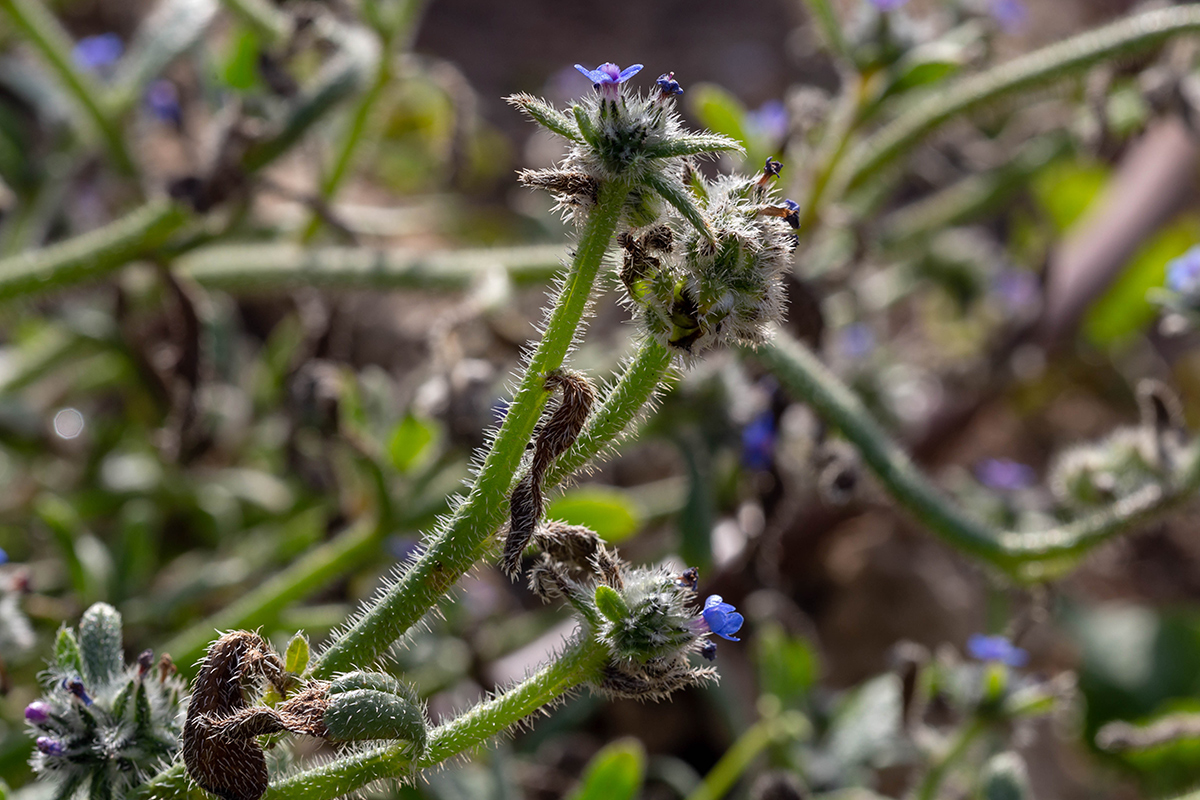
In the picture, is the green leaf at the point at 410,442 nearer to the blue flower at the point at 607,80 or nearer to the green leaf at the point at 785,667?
the green leaf at the point at 785,667

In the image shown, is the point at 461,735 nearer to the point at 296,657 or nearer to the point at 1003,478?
the point at 296,657

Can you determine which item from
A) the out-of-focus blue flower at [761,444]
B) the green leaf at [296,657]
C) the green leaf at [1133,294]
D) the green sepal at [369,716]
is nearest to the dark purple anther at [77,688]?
the green leaf at [296,657]

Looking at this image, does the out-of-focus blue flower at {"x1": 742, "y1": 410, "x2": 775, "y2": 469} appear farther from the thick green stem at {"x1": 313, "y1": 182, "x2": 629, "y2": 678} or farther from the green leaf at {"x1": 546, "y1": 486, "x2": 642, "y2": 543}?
the thick green stem at {"x1": 313, "y1": 182, "x2": 629, "y2": 678}

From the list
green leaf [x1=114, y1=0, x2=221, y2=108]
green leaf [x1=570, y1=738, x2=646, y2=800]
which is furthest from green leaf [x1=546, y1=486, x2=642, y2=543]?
green leaf [x1=114, y1=0, x2=221, y2=108]

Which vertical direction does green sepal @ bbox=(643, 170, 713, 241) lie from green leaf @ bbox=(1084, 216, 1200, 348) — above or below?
below

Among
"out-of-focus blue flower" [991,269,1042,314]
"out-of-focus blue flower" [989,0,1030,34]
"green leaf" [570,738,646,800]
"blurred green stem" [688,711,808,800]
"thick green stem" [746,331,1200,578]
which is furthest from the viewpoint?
"out-of-focus blue flower" [991,269,1042,314]

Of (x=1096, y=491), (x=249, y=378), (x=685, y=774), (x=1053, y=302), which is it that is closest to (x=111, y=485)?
(x=249, y=378)
